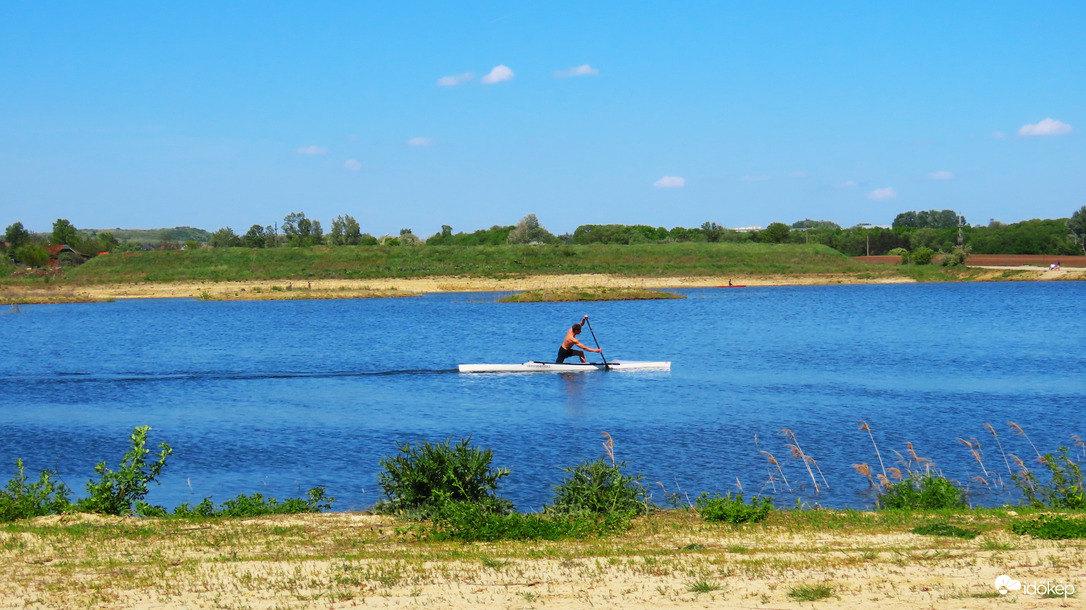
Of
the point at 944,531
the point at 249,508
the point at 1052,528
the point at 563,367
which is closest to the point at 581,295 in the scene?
the point at 563,367

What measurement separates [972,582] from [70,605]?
8.10 metres

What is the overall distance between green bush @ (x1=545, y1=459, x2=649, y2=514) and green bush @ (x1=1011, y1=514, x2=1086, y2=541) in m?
4.47

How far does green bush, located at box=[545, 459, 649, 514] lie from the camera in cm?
1314

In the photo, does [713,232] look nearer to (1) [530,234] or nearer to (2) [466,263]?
(1) [530,234]

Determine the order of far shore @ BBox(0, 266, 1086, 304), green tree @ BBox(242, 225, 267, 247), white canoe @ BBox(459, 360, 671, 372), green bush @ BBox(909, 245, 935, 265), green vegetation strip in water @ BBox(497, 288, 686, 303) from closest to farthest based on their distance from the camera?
white canoe @ BBox(459, 360, 671, 372) → green vegetation strip in water @ BBox(497, 288, 686, 303) → far shore @ BBox(0, 266, 1086, 304) → green bush @ BBox(909, 245, 935, 265) → green tree @ BBox(242, 225, 267, 247)

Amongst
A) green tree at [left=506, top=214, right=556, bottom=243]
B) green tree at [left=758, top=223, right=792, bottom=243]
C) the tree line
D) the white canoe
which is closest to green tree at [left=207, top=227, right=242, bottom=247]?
the tree line

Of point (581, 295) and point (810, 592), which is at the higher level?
point (810, 592)

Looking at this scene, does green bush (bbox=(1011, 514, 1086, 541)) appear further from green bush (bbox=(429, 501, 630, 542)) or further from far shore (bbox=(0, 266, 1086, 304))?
far shore (bbox=(0, 266, 1086, 304))

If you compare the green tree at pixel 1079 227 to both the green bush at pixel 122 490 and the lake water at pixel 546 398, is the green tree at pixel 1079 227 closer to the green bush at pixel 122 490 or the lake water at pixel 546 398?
the lake water at pixel 546 398

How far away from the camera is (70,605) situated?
30.3ft

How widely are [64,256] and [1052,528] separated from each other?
155 meters

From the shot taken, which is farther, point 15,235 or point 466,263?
point 15,235

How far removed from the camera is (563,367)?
1352 inches

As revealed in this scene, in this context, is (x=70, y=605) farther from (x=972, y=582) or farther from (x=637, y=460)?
(x=637, y=460)
